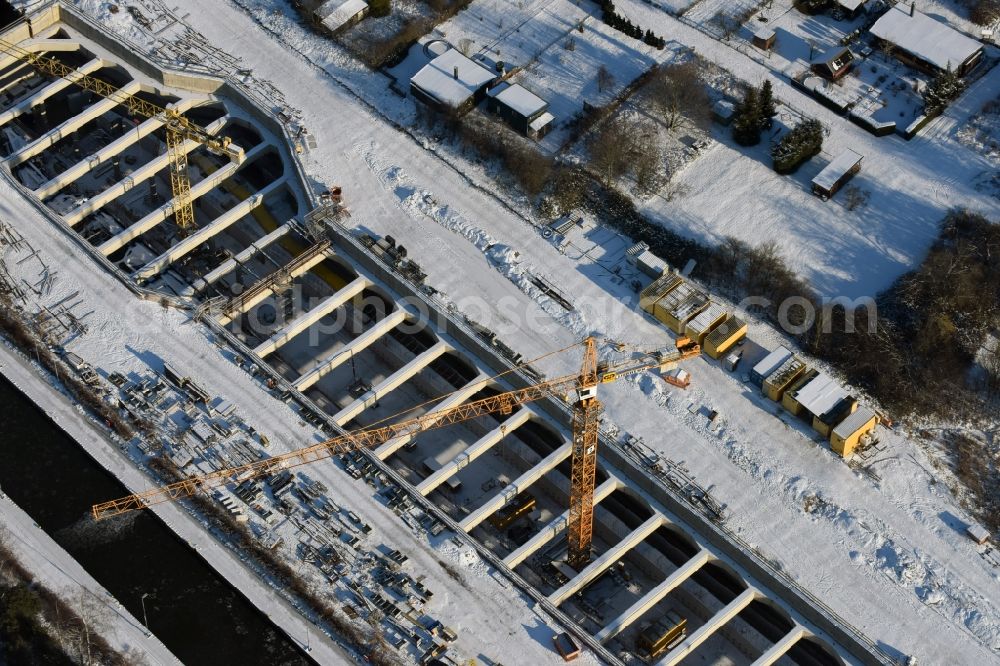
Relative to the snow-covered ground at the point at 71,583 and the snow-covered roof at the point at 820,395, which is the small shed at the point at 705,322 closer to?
the snow-covered roof at the point at 820,395

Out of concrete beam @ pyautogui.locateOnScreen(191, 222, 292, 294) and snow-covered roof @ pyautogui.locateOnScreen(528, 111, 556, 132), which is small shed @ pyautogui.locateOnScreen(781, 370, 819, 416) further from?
concrete beam @ pyautogui.locateOnScreen(191, 222, 292, 294)

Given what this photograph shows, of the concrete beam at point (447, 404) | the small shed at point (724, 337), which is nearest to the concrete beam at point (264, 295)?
the concrete beam at point (447, 404)

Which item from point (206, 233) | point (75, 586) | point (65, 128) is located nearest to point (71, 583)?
point (75, 586)

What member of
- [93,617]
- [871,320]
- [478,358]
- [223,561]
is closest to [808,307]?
[871,320]

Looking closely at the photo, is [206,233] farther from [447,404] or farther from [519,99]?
[519,99]

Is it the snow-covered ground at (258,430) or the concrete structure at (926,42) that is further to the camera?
the concrete structure at (926,42)
